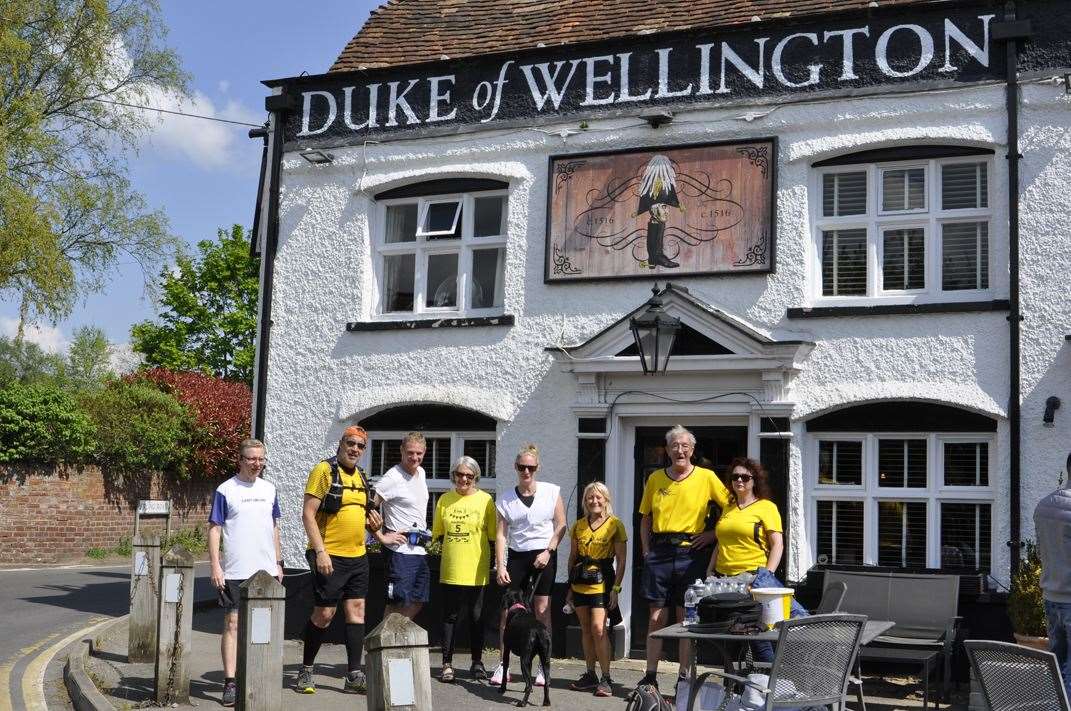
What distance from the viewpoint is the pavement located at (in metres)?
8.55

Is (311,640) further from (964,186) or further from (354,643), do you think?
(964,186)

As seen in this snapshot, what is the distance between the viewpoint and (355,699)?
8.65 metres

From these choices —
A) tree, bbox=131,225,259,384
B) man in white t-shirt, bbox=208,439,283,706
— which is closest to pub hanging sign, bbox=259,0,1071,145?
man in white t-shirt, bbox=208,439,283,706

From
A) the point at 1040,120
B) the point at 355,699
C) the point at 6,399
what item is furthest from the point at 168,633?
the point at 6,399

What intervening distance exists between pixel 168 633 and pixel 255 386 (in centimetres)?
456

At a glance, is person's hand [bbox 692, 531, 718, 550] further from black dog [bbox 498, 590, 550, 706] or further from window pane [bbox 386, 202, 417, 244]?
window pane [bbox 386, 202, 417, 244]

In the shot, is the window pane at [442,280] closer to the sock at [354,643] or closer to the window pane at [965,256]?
the sock at [354,643]

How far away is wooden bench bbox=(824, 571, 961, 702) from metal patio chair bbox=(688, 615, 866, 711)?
264cm

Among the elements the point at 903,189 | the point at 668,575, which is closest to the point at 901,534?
the point at 668,575

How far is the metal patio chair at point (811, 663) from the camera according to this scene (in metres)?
6.02

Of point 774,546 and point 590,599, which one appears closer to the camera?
point 774,546

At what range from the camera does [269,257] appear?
1283cm

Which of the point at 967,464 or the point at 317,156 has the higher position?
the point at 317,156

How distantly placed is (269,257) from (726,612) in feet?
25.1
